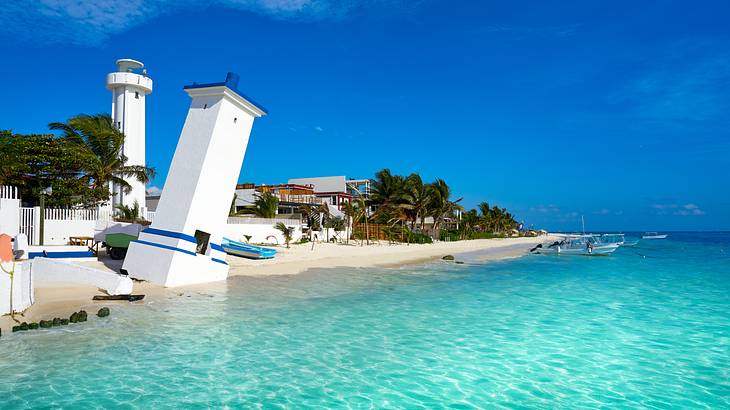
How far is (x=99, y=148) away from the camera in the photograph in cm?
2505

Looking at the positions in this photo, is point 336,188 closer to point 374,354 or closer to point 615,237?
point 615,237

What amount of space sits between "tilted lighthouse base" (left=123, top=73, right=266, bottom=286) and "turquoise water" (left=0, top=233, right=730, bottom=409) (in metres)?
1.54

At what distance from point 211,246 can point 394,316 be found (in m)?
7.70

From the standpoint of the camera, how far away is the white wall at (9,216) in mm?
17587

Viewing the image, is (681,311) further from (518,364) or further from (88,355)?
(88,355)

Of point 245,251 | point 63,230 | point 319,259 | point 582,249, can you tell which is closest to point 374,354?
point 245,251

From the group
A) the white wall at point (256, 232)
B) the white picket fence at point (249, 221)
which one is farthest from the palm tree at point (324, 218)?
the white picket fence at point (249, 221)

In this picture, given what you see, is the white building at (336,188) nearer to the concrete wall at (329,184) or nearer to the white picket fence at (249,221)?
the concrete wall at (329,184)

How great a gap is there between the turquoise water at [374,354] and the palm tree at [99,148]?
48.6ft

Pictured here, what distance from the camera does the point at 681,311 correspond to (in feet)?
42.2

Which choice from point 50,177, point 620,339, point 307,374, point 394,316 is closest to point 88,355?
point 307,374

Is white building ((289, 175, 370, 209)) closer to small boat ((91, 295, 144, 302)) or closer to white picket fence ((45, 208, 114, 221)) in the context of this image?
white picket fence ((45, 208, 114, 221))

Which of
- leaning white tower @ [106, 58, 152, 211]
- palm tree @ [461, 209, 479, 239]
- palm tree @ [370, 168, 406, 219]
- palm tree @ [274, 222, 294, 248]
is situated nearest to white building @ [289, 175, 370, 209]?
palm tree @ [370, 168, 406, 219]

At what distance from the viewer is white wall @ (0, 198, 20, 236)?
692 inches
